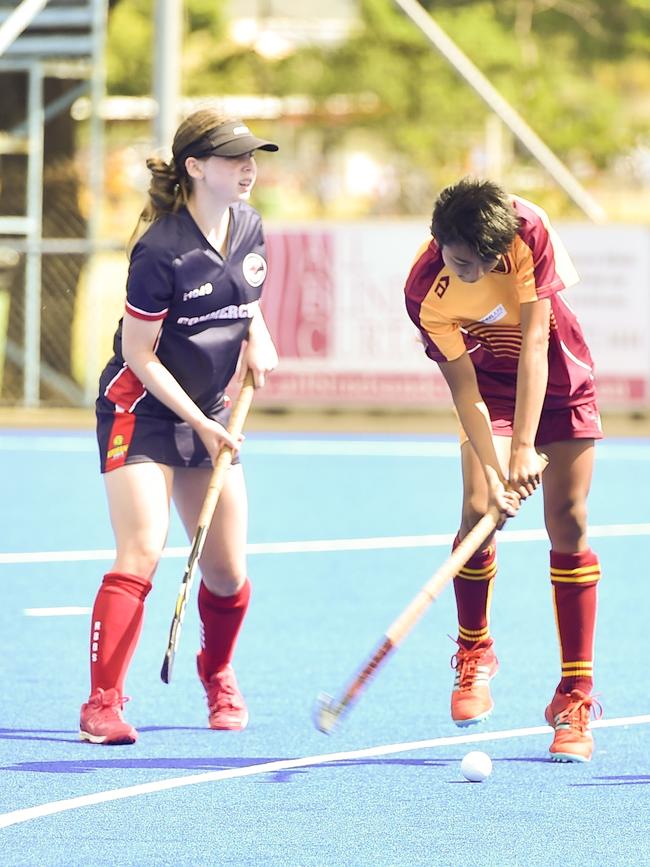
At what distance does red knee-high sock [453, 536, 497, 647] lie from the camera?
20.3 ft

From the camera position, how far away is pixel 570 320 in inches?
234

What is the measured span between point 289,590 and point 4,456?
6.08 meters

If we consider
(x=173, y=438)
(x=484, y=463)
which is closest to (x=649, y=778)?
(x=484, y=463)

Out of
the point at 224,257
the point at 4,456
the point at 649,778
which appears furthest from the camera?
the point at 4,456

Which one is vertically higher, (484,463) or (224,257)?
(224,257)

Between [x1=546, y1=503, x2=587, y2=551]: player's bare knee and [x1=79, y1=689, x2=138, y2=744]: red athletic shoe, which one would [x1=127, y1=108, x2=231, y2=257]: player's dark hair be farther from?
[x1=546, y1=503, x2=587, y2=551]: player's bare knee

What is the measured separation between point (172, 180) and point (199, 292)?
0.39 m

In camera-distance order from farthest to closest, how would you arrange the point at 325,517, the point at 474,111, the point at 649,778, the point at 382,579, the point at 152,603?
the point at 474,111 → the point at 325,517 → the point at 382,579 → the point at 152,603 → the point at 649,778

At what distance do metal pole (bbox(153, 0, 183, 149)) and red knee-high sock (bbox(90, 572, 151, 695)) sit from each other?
11.7 meters

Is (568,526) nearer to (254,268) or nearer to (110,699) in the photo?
(254,268)

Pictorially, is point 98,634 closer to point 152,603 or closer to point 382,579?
point 152,603

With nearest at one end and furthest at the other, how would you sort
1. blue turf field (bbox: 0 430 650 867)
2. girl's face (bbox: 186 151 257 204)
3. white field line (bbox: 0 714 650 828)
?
blue turf field (bbox: 0 430 650 867), white field line (bbox: 0 714 650 828), girl's face (bbox: 186 151 257 204)

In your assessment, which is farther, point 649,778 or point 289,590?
point 289,590

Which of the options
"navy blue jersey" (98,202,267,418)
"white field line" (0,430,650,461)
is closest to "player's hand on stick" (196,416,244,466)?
"navy blue jersey" (98,202,267,418)
